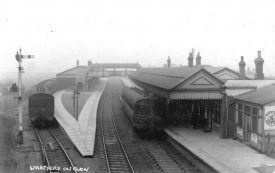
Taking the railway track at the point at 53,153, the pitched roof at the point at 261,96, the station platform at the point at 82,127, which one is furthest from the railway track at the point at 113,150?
the pitched roof at the point at 261,96

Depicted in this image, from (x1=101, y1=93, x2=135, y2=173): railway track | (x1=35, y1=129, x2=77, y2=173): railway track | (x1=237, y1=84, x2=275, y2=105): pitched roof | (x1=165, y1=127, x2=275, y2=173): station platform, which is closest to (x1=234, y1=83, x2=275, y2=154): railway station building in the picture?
(x1=237, y1=84, x2=275, y2=105): pitched roof

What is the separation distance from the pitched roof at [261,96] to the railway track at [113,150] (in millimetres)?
7352

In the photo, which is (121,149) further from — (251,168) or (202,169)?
(251,168)

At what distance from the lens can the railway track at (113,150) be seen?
16328 mm

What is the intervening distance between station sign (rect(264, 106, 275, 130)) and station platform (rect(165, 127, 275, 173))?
149cm

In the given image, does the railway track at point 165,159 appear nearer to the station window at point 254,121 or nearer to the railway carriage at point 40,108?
the station window at point 254,121

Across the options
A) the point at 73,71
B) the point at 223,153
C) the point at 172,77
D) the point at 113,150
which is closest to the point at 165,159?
the point at 223,153

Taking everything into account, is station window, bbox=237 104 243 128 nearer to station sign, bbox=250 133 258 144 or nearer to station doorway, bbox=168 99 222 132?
station sign, bbox=250 133 258 144

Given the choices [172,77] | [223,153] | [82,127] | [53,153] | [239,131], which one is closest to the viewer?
[223,153]

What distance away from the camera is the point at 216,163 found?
14961 millimetres

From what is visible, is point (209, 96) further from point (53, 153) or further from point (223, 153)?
point (53, 153)

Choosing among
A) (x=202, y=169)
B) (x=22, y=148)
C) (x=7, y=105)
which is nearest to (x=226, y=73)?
(x=202, y=169)

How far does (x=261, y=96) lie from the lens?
58.1ft

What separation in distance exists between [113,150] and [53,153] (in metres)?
3.49
